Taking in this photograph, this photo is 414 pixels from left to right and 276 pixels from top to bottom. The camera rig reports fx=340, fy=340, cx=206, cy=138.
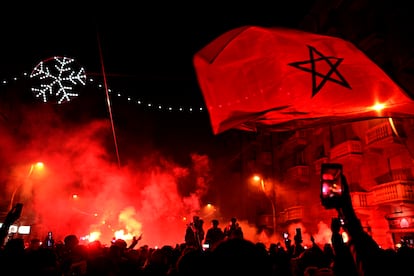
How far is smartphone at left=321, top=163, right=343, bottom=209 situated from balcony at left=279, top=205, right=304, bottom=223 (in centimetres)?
2570

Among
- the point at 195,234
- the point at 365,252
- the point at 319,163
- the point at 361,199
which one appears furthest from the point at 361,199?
the point at 365,252

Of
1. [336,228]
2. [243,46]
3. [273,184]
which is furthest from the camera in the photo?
[273,184]

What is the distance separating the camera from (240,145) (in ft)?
133

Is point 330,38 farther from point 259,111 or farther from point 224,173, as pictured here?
point 224,173

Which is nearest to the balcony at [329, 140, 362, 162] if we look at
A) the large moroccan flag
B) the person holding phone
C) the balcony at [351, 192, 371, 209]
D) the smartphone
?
the balcony at [351, 192, 371, 209]

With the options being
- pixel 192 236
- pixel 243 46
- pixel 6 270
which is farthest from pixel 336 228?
pixel 192 236

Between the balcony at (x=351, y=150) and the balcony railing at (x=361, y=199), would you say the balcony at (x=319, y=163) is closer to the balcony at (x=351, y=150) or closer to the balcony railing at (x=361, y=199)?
the balcony at (x=351, y=150)

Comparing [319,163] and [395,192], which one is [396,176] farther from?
[319,163]

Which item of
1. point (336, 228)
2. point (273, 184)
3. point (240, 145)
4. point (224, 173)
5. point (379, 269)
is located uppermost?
point (240, 145)

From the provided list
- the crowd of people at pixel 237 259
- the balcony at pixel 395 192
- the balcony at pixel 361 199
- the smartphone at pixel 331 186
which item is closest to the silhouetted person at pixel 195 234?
the crowd of people at pixel 237 259

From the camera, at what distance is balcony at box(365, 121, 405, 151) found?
1789cm

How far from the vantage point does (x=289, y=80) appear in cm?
527

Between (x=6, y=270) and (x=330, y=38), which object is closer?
(x=6, y=270)

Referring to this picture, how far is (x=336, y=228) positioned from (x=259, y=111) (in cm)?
215
